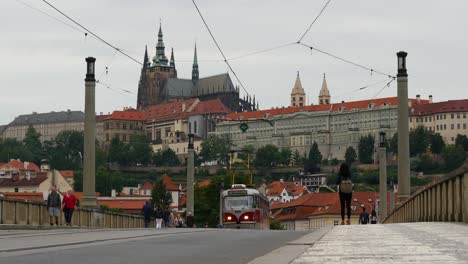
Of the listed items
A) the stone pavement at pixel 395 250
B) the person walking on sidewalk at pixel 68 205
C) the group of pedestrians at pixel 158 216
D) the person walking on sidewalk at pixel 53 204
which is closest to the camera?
the stone pavement at pixel 395 250

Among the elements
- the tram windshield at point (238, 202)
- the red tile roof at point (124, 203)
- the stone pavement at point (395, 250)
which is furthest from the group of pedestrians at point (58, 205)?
the red tile roof at point (124, 203)

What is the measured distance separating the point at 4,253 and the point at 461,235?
5.39m

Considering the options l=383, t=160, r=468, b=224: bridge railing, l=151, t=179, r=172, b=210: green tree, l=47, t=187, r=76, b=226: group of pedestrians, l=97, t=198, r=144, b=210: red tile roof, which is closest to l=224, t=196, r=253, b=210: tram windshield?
l=47, t=187, r=76, b=226: group of pedestrians

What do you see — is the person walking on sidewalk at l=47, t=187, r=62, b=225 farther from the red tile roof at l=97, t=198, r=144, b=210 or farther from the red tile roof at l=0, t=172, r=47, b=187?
the red tile roof at l=0, t=172, r=47, b=187

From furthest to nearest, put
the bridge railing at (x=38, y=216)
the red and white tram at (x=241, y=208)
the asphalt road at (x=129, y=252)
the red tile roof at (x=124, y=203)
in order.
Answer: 1. the red tile roof at (x=124, y=203)
2. the red and white tram at (x=241, y=208)
3. the bridge railing at (x=38, y=216)
4. the asphalt road at (x=129, y=252)

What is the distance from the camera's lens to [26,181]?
179625 mm

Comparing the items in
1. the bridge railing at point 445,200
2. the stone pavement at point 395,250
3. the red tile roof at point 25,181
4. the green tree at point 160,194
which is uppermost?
the red tile roof at point 25,181

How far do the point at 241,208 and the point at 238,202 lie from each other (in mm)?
447

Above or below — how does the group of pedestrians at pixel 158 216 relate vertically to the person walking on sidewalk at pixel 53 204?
below

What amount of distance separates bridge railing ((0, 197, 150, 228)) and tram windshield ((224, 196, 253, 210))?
14.6 m

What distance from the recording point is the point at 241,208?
59375 millimetres

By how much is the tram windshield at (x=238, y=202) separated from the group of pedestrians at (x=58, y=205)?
24.2m

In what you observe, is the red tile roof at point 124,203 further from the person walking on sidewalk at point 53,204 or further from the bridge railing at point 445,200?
the bridge railing at point 445,200

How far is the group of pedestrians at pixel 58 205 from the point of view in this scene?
108 ft
